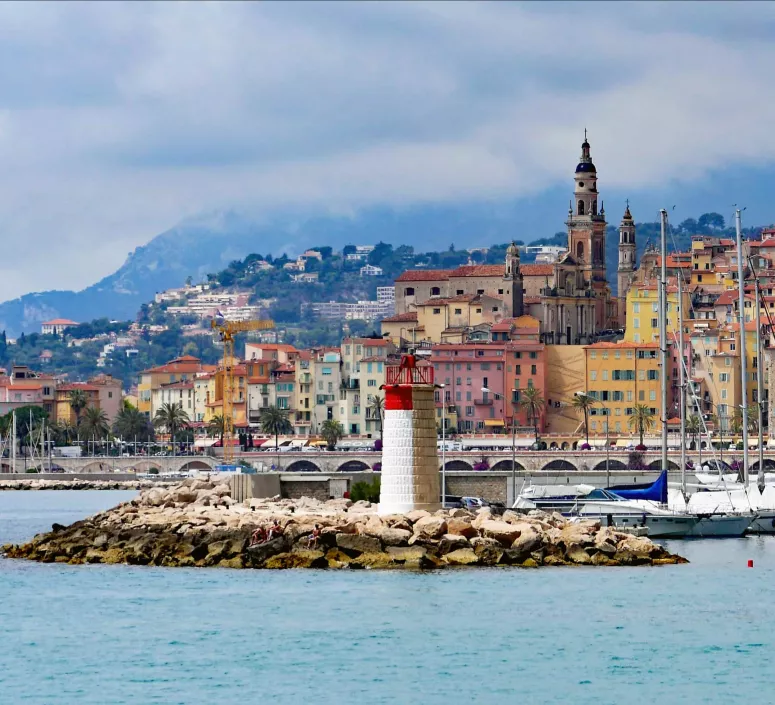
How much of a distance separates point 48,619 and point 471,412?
98380mm

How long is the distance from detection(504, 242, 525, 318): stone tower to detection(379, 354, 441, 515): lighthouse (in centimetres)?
10833

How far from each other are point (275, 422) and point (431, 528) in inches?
3719

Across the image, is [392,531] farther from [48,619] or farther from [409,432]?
[48,619]

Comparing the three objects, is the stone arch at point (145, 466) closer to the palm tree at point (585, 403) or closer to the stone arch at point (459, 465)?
the stone arch at point (459, 465)

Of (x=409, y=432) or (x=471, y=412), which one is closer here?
(x=409, y=432)

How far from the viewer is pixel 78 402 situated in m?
157

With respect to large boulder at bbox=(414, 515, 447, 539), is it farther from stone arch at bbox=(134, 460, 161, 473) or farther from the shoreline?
stone arch at bbox=(134, 460, 161, 473)

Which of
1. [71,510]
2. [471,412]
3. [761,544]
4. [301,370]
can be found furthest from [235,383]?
[761,544]

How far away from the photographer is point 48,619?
38.8 metres

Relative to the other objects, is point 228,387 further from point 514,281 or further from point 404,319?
point 514,281

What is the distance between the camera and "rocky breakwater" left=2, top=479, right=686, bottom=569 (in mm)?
43406

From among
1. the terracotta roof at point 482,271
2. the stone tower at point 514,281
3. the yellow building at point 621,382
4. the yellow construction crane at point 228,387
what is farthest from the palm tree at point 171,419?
the yellow building at point 621,382

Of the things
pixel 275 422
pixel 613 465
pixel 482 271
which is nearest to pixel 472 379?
pixel 275 422

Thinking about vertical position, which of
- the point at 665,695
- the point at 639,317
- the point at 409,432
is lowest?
the point at 665,695
